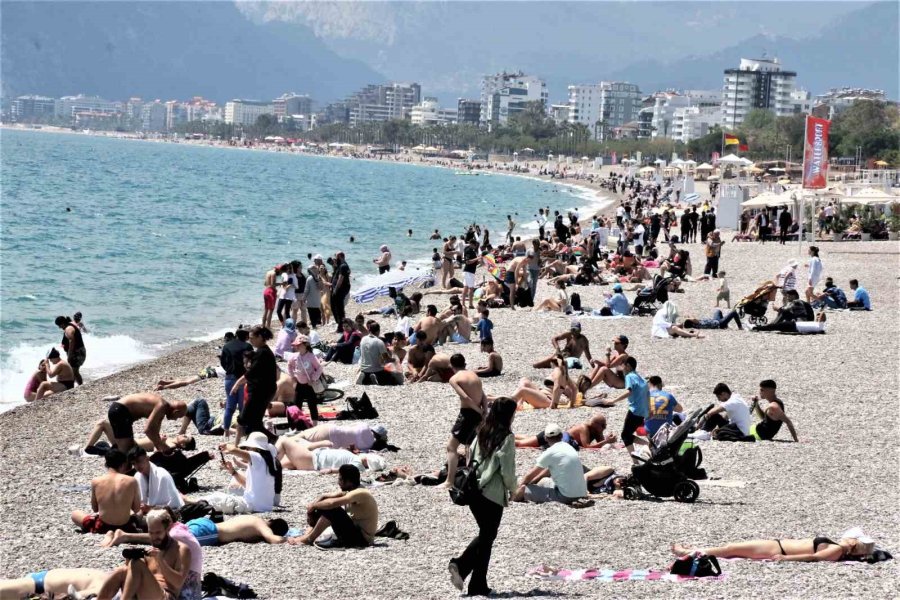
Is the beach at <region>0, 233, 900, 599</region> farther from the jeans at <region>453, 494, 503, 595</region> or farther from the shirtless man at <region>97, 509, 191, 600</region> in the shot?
the shirtless man at <region>97, 509, 191, 600</region>

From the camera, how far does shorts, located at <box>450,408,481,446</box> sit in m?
10.0

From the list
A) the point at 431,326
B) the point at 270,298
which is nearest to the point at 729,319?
the point at 431,326

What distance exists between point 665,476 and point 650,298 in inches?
475

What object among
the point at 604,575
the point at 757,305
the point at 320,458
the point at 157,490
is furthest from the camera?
the point at 757,305

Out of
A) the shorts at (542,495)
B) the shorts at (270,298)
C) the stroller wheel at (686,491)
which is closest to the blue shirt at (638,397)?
the stroller wheel at (686,491)

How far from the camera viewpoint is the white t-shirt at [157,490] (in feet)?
30.2

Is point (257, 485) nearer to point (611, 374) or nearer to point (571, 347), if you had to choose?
point (611, 374)

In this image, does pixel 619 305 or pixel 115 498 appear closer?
pixel 115 498

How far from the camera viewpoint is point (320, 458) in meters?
11.2

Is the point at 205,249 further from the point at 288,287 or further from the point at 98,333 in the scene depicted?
the point at 288,287

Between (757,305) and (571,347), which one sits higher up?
(757,305)

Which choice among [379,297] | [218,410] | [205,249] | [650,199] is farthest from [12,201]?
[218,410]

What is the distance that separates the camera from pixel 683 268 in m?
26.3

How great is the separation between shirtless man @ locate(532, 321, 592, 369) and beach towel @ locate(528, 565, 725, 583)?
7659mm
